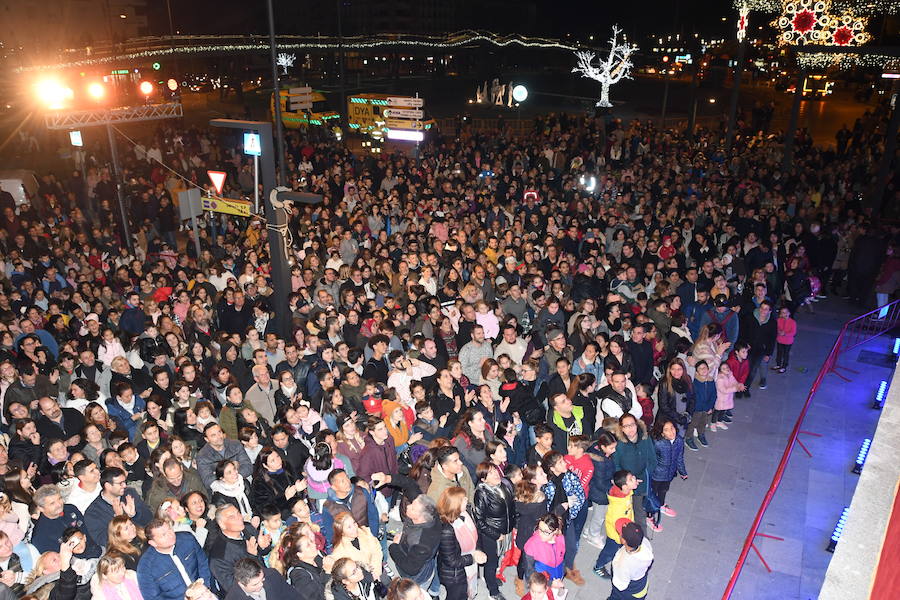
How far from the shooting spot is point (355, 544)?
528 cm

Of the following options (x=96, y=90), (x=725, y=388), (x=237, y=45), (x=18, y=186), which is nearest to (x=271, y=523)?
(x=725, y=388)

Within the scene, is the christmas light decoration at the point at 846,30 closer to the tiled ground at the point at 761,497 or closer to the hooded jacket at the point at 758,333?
the tiled ground at the point at 761,497

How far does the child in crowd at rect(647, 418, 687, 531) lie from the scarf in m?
4.22

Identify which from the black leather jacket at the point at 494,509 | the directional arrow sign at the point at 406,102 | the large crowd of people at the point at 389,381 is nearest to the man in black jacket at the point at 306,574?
the large crowd of people at the point at 389,381

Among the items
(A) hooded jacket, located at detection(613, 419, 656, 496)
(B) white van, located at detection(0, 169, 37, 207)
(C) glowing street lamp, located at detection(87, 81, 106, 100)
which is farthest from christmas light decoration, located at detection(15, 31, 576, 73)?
(A) hooded jacket, located at detection(613, 419, 656, 496)

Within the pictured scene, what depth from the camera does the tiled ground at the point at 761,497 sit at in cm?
648

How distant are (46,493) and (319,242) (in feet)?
28.2

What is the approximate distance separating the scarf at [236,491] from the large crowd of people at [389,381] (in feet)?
0.06

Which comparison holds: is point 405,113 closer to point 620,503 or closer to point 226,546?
point 620,503

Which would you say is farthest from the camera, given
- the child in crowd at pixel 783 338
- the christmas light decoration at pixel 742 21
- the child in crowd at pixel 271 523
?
the christmas light decoration at pixel 742 21

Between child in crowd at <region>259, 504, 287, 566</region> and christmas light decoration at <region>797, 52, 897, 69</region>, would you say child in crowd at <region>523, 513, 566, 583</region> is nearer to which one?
child in crowd at <region>259, 504, 287, 566</region>

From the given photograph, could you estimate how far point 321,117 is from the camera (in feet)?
92.7

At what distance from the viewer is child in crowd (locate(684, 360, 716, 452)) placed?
8.12m

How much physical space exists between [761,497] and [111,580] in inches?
278
